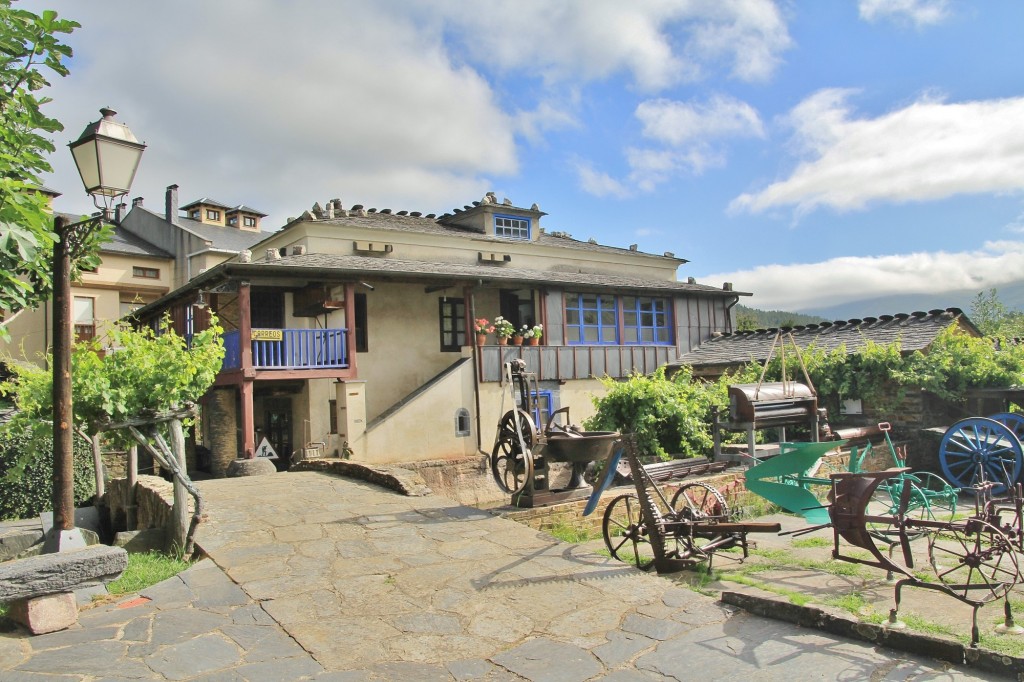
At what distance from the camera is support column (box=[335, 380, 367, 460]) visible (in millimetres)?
15625

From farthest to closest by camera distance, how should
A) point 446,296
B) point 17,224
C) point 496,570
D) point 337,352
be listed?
point 446,296
point 337,352
point 496,570
point 17,224

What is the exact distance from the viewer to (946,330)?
1680cm

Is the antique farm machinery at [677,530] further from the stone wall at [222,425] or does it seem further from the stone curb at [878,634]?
the stone wall at [222,425]

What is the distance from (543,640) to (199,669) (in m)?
2.21

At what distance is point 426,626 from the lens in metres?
5.17

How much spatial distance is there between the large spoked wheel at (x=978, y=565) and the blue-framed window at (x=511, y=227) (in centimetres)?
1657

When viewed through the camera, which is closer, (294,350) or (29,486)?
(29,486)

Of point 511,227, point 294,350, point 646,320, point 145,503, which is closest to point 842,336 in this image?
point 646,320

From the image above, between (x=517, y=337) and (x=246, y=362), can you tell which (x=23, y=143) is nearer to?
(x=246, y=362)

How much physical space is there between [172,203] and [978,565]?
113ft

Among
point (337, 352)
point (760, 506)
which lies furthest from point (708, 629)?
point (337, 352)

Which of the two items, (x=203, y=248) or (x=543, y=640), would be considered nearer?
(x=543, y=640)

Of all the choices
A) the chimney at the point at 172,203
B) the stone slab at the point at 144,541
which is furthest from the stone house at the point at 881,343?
the chimney at the point at 172,203

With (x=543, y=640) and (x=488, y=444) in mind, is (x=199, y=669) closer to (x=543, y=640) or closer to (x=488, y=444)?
(x=543, y=640)
